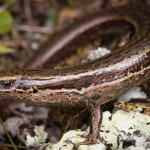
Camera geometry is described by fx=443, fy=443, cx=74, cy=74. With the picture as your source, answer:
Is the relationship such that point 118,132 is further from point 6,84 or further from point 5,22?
point 5,22

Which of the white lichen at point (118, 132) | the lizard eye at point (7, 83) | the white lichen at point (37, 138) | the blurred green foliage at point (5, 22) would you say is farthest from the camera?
the blurred green foliage at point (5, 22)

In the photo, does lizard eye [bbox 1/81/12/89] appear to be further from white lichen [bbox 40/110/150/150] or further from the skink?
white lichen [bbox 40/110/150/150]

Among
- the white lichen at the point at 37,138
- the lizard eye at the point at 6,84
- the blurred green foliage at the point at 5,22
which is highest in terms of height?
the blurred green foliage at the point at 5,22

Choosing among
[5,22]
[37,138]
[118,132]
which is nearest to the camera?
[118,132]

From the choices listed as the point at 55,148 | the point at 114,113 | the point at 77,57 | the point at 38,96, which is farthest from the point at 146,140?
the point at 77,57

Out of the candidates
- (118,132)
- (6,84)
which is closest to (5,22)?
(6,84)

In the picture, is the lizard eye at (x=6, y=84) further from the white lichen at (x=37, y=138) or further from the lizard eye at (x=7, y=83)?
the white lichen at (x=37, y=138)

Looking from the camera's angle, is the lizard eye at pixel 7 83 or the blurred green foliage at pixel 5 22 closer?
the lizard eye at pixel 7 83

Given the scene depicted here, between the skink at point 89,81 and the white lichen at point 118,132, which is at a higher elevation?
the skink at point 89,81

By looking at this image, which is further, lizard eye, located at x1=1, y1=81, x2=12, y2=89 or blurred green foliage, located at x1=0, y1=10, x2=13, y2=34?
blurred green foliage, located at x1=0, y1=10, x2=13, y2=34

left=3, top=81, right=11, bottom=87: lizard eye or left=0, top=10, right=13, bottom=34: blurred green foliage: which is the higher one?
left=0, top=10, right=13, bottom=34: blurred green foliage

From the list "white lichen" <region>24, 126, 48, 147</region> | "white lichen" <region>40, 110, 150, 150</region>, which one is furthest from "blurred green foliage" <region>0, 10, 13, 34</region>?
"white lichen" <region>40, 110, 150, 150</region>

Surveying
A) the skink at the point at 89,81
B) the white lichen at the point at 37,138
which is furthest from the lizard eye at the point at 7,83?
the white lichen at the point at 37,138
